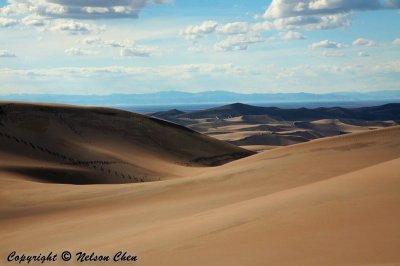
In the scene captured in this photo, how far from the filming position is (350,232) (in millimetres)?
8703

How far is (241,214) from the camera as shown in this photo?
11.0 meters

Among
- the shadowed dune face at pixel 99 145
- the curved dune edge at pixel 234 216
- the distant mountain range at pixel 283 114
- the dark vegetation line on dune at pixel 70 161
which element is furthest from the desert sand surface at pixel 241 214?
the distant mountain range at pixel 283 114

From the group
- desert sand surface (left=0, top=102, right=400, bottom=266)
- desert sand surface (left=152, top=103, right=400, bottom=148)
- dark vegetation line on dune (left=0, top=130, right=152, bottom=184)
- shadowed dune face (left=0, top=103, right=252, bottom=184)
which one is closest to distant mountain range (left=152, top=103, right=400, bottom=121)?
desert sand surface (left=152, top=103, right=400, bottom=148)

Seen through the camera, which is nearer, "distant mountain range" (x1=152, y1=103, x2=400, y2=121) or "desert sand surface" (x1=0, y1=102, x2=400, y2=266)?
"desert sand surface" (x1=0, y1=102, x2=400, y2=266)

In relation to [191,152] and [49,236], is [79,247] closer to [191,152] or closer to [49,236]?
[49,236]

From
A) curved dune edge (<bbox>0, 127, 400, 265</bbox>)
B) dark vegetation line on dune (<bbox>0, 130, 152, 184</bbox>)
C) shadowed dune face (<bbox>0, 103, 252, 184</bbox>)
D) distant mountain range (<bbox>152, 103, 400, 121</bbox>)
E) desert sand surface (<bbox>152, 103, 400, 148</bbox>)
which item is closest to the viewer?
curved dune edge (<bbox>0, 127, 400, 265</bbox>)

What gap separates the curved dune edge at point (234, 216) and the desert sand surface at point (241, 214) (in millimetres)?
30

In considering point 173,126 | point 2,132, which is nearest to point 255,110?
point 173,126

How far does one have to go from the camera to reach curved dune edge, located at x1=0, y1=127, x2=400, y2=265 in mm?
8297

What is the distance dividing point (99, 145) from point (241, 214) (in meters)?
32.0

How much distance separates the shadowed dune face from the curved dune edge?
10342mm

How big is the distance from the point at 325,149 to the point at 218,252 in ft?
53.3

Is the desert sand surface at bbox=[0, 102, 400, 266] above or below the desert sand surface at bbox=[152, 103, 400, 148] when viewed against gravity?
above

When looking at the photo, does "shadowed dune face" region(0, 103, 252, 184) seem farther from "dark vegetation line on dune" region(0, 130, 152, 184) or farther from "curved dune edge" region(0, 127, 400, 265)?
"curved dune edge" region(0, 127, 400, 265)
